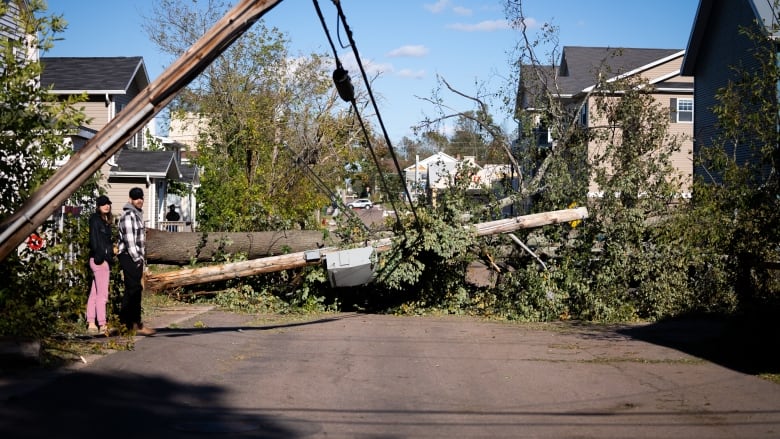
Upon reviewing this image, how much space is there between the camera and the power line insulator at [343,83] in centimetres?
979

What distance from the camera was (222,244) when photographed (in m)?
16.1

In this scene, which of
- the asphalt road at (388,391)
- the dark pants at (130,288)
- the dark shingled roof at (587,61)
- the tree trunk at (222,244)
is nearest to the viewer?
the asphalt road at (388,391)

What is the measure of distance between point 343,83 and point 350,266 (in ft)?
17.0

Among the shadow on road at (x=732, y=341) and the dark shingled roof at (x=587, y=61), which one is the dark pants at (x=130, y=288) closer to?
the shadow on road at (x=732, y=341)

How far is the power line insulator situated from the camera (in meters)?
9.79

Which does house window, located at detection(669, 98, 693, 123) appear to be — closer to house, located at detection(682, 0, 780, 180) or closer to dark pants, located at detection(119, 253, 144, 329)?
house, located at detection(682, 0, 780, 180)

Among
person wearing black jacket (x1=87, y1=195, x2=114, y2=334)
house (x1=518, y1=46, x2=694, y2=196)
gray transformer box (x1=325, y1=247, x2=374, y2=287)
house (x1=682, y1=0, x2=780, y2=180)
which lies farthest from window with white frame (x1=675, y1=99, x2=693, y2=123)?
person wearing black jacket (x1=87, y1=195, x2=114, y2=334)

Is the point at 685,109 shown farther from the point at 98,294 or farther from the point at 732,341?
the point at 98,294

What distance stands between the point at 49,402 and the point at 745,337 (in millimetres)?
8690

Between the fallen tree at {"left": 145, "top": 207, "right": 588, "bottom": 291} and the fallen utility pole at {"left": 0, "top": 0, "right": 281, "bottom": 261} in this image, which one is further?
the fallen tree at {"left": 145, "top": 207, "right": 588, "bottom": 291}

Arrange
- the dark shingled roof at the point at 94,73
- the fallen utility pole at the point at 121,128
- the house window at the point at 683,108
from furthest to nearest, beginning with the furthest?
the house window at the point at 683,108 → the dark shingled roof at the point at 94,73 → the fallen utility pole at the point at 121,128

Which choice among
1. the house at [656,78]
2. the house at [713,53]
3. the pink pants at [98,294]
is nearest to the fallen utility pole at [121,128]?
the pink pants at [98,294]

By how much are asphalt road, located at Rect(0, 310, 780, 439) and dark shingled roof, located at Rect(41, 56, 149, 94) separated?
22.4 meters

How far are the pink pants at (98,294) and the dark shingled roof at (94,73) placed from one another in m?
21.9
